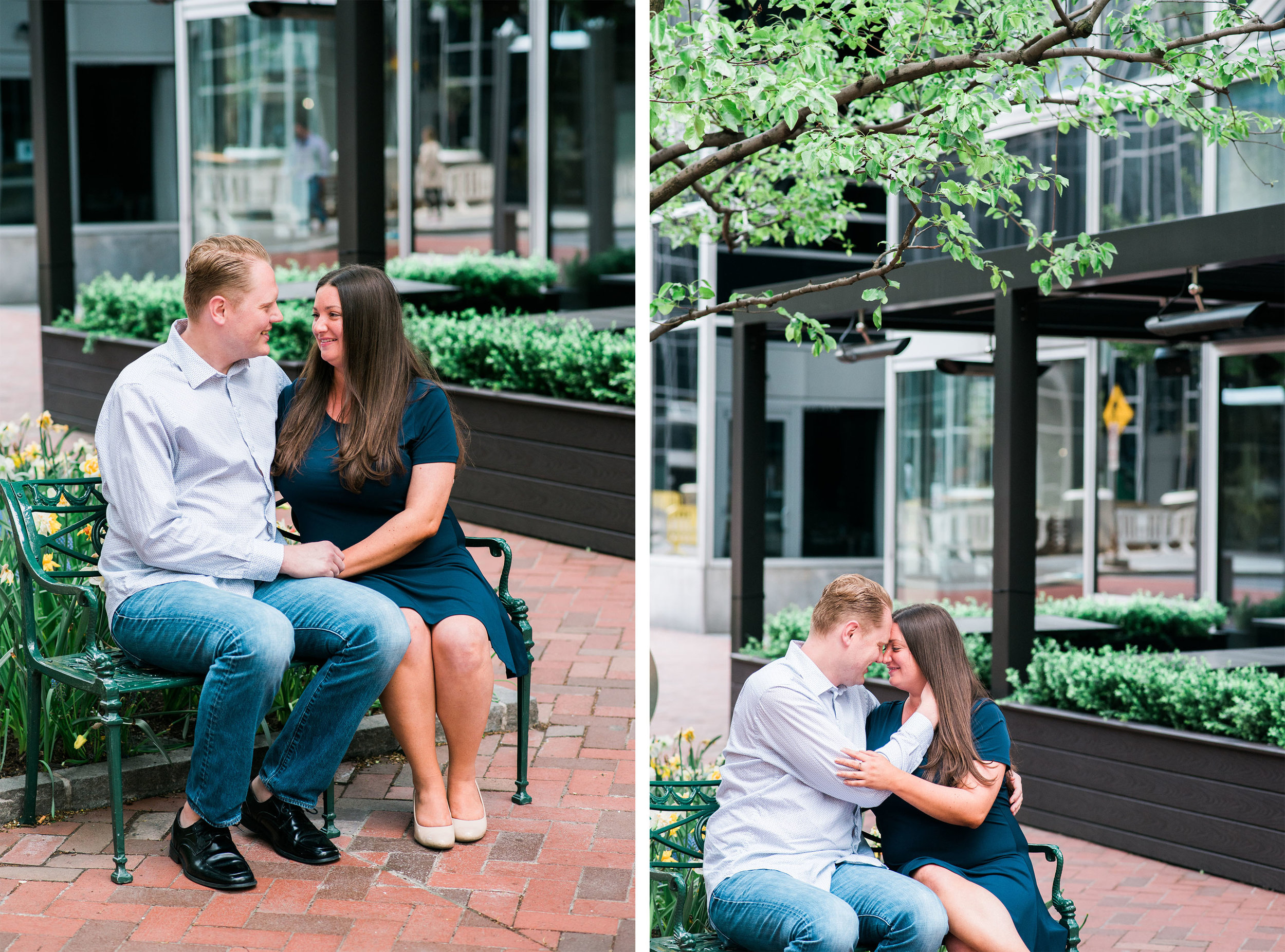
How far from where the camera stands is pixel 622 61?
13.8 metres

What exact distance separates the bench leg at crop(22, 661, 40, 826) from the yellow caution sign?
30.4 ft

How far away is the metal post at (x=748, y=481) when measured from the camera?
8.20 m

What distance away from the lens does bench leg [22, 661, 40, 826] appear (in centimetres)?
319

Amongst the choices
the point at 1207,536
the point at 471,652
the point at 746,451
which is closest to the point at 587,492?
the point at 746,451

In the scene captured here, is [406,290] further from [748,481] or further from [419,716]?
[419,716]

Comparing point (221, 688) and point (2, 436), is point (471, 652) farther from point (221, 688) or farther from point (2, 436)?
point (2, 436)

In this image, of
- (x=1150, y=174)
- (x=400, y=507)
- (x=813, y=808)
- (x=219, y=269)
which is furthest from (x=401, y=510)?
(x=1150, y=174)

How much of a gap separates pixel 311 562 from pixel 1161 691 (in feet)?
12.9

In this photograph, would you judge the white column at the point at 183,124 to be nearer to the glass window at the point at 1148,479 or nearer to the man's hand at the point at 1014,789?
the glass window at the point at 1148,479

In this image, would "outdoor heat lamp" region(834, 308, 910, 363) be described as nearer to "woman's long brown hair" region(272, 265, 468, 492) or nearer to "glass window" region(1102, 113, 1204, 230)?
"glass window" region(1102, 113, 1204, 230)

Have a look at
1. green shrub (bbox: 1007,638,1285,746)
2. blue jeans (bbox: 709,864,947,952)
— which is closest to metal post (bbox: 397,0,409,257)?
green shrub (bbox: 1007,638,1285,746)

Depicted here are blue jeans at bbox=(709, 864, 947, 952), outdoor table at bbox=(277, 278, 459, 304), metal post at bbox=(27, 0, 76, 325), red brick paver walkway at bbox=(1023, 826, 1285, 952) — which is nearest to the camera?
blue jeans at bbox=(709, 864, 947, 952)

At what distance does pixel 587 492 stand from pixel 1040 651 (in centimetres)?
246

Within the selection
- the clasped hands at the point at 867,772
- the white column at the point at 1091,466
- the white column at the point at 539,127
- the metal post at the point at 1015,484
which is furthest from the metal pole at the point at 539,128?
the clasped hands at the point at 867,772
